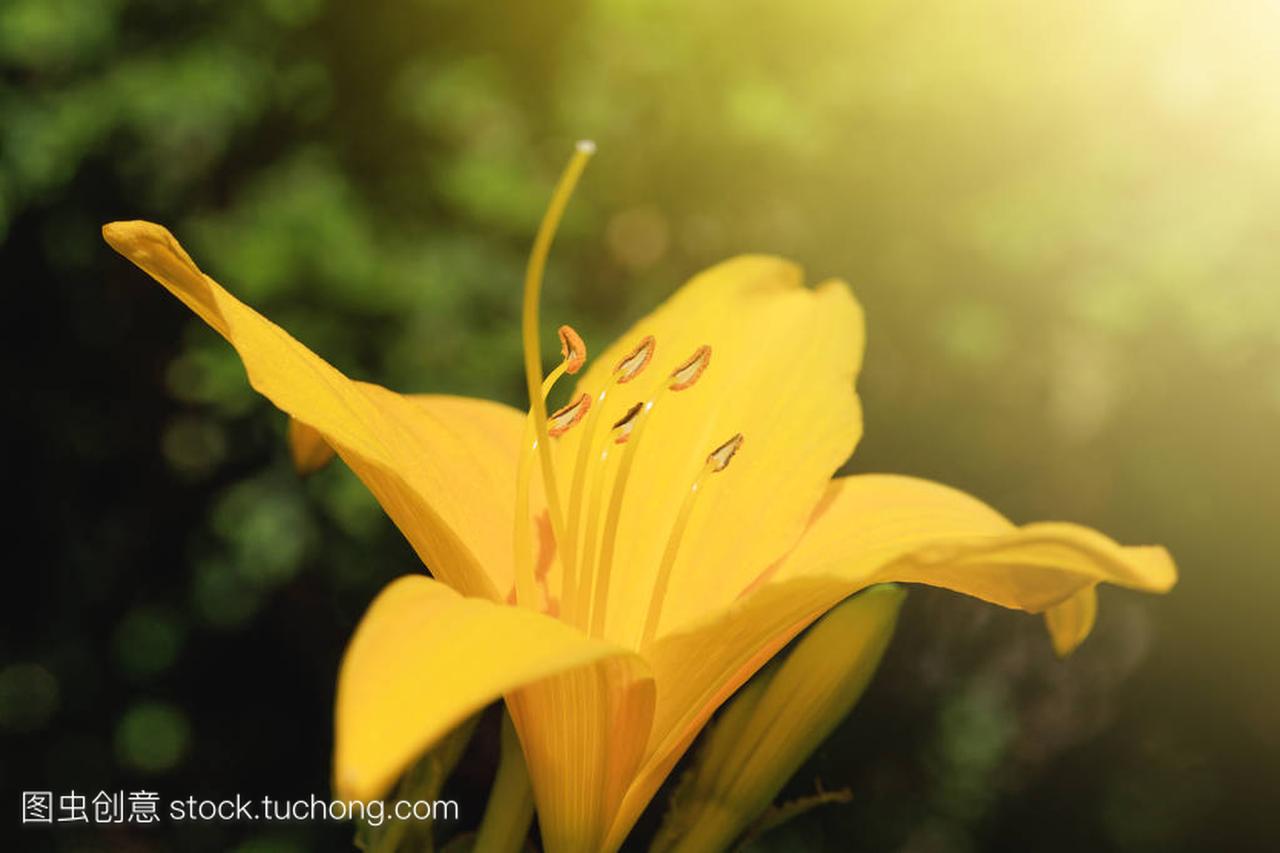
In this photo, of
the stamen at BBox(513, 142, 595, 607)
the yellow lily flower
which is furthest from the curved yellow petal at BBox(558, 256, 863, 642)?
the stamen at BBox(513, 142, 595, 607)

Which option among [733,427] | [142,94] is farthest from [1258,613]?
[142,94]

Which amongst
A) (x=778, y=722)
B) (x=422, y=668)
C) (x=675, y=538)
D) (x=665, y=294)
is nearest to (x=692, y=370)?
(x=675, y=538)

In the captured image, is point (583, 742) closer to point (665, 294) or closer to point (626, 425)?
point (626, 425)

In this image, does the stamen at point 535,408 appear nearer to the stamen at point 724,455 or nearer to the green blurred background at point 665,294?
the stamen at point 724,455

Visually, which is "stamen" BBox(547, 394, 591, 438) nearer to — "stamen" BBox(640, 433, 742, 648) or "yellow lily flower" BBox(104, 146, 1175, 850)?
"yellow lily flower" BBox(104, 146, 1175, 850)

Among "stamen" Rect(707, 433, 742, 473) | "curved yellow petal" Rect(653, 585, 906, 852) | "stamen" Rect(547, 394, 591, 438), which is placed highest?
"stamen" Rect(547, 394, 591, 438)
